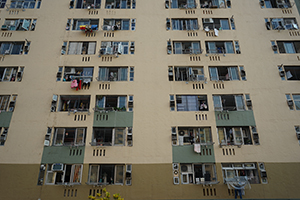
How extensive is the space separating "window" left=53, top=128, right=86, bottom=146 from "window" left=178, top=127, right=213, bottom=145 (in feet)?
26.3

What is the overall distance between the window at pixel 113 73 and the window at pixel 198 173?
935 centimetres

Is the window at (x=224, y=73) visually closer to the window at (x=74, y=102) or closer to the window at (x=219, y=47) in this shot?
the window at (x=219, y=47)

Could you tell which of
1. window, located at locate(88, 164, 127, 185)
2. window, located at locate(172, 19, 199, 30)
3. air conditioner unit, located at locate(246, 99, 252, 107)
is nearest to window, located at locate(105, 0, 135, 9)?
window, located at locate(172, 19, 199, 30)

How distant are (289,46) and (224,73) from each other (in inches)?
278

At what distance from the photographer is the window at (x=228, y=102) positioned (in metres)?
19.6

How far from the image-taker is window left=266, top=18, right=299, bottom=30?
22.4 m

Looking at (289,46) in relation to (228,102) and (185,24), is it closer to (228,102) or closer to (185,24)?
(228,102)

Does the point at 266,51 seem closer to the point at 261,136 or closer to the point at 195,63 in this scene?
the point at 195,63

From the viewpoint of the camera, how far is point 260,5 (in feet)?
77.7

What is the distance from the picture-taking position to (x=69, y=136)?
1883cm

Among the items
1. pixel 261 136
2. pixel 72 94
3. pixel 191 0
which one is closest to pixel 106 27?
pixel 72 94

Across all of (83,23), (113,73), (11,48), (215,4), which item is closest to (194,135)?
(113,73)

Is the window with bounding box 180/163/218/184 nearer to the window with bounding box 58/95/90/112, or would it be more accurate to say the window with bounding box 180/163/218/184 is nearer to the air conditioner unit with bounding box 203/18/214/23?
the window with bounding box 58/95/90/112

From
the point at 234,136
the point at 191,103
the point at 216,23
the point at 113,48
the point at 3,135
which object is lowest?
the point at 234,136
